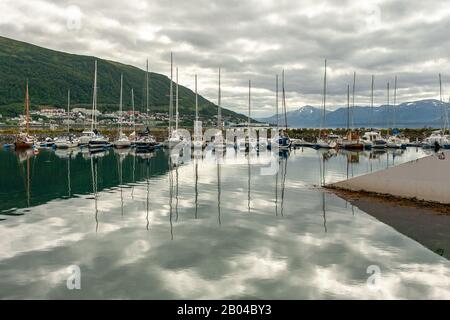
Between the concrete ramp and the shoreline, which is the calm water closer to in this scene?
the shoreline

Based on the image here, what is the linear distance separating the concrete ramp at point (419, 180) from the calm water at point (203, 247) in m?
3.86

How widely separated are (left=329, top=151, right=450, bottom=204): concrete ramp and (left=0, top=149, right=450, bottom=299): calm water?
12.7 ft

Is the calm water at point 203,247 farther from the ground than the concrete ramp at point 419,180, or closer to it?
closer to it

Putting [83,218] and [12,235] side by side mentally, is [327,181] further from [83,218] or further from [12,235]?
[12,235]

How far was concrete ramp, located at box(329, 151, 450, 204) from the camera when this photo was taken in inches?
1136

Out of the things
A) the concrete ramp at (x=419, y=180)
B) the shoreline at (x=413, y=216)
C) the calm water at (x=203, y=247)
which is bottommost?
the calm water at (x=203, y=247)

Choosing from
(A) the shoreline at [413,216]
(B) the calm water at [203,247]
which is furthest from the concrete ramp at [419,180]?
(B) the calm water at [203,247]

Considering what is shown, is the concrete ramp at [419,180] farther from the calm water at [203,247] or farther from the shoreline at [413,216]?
the calm water at [203,247]

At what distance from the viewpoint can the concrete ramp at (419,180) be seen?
28844 millimetres

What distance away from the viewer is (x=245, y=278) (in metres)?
15.9

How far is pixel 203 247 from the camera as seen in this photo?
793 inches

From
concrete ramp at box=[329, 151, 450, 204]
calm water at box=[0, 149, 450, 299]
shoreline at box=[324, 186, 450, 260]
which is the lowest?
calm water at box=[0, 149, 450, 299]

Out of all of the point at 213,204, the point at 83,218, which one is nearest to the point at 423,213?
the point at 213,204

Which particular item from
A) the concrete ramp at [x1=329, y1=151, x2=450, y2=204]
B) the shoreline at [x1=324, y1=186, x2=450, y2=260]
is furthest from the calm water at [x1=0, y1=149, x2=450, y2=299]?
the concrete ramp at [x1=329, y1=151, x2=450, y2=204]
